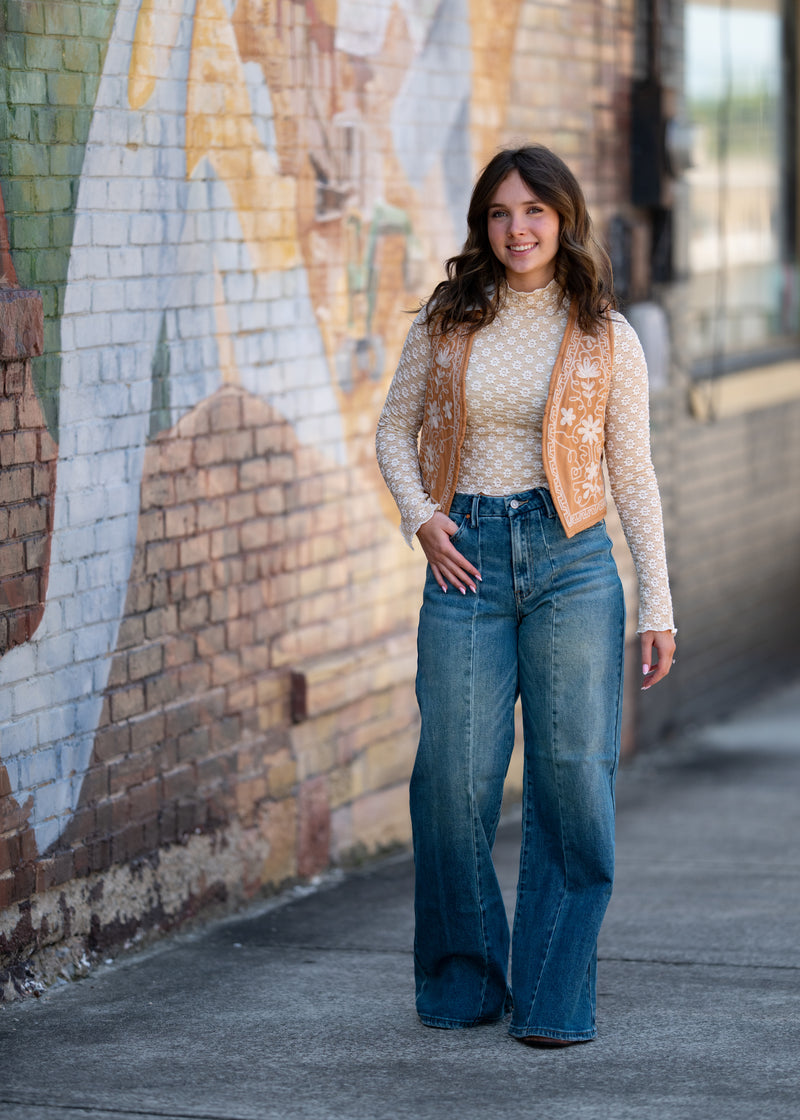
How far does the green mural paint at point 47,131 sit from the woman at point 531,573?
0.97m

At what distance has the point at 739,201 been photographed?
9.53 metres

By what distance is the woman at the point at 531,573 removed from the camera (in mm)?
3715

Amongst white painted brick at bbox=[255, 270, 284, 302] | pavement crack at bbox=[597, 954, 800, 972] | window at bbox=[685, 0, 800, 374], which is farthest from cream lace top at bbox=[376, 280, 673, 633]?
window at bbox=[685, 0, 800, 374]

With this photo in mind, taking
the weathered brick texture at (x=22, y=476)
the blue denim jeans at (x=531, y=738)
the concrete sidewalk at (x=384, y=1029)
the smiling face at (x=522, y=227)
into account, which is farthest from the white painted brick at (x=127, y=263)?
the concrete sidewalk at (x=384, y=1029)

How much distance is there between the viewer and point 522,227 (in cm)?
371

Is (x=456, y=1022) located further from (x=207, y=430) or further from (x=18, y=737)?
(x=207, y=430)

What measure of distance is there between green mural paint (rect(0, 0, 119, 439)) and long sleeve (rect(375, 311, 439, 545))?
0.85 metres

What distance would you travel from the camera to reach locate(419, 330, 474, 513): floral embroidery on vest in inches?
148

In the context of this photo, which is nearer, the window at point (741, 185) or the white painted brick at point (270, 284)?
the white painted brick at point (270, 284)

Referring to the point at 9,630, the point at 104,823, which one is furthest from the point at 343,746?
the point at 9,630

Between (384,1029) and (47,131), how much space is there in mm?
2234

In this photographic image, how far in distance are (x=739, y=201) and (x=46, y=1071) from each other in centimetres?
709

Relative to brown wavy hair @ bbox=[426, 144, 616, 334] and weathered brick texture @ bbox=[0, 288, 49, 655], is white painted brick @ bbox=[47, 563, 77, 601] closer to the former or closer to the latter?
weathered brick texture @ bbox=[0, 288, 49, 655]

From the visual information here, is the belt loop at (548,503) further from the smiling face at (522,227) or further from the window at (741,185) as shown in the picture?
the window at (741,185)
